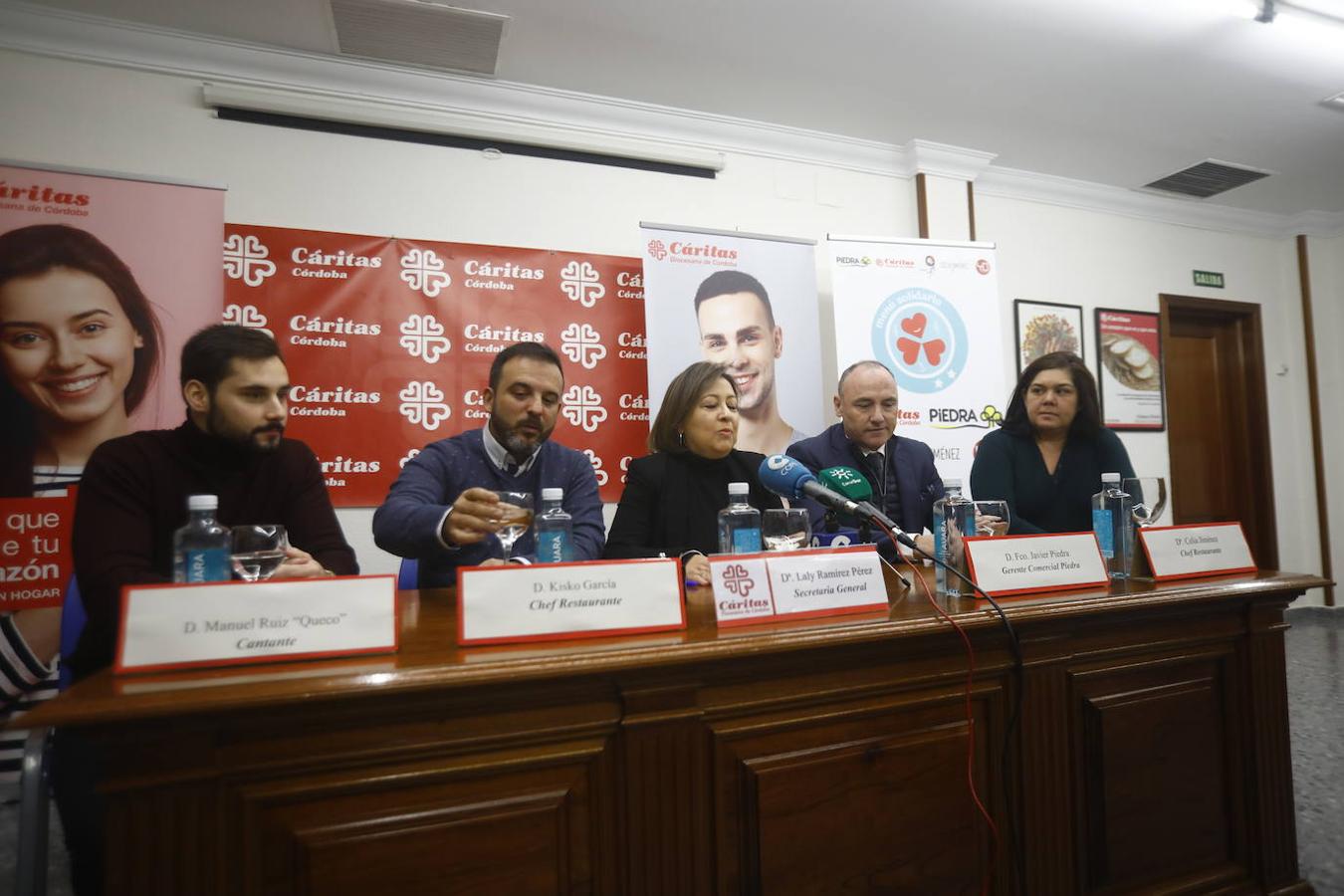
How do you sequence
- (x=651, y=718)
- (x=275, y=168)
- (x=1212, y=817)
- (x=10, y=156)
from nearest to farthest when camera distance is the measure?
(x=651, y=718) → (x=1212, y=817) → (x=10, y=156) → (x=275, y=168)

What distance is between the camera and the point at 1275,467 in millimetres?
5062

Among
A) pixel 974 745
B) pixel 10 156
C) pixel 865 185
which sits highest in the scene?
pixel 865 185

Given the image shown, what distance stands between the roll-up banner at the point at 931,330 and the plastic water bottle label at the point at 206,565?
2.84 metres

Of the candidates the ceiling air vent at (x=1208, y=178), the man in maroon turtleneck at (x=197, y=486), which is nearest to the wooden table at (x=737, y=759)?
the man in maroon turtleneck at (x=197, y=486)

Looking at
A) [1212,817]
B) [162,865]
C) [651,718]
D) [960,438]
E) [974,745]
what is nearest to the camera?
[162,865]

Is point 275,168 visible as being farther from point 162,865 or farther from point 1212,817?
point 1212,817

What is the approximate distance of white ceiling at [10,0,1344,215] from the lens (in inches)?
113

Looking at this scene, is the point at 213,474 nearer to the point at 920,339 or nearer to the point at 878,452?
the point at 878,452

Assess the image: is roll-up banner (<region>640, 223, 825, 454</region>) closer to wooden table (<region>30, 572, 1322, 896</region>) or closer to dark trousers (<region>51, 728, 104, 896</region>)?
wooden table (<region>30, 572, 1322, 896</region>)

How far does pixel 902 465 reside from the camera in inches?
91.0

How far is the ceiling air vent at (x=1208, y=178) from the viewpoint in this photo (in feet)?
14.3

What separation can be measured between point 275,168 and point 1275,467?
620 centimetres

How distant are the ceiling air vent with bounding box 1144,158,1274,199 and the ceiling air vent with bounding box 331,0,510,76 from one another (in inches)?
158

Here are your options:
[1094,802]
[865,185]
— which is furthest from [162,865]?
[865,185]
